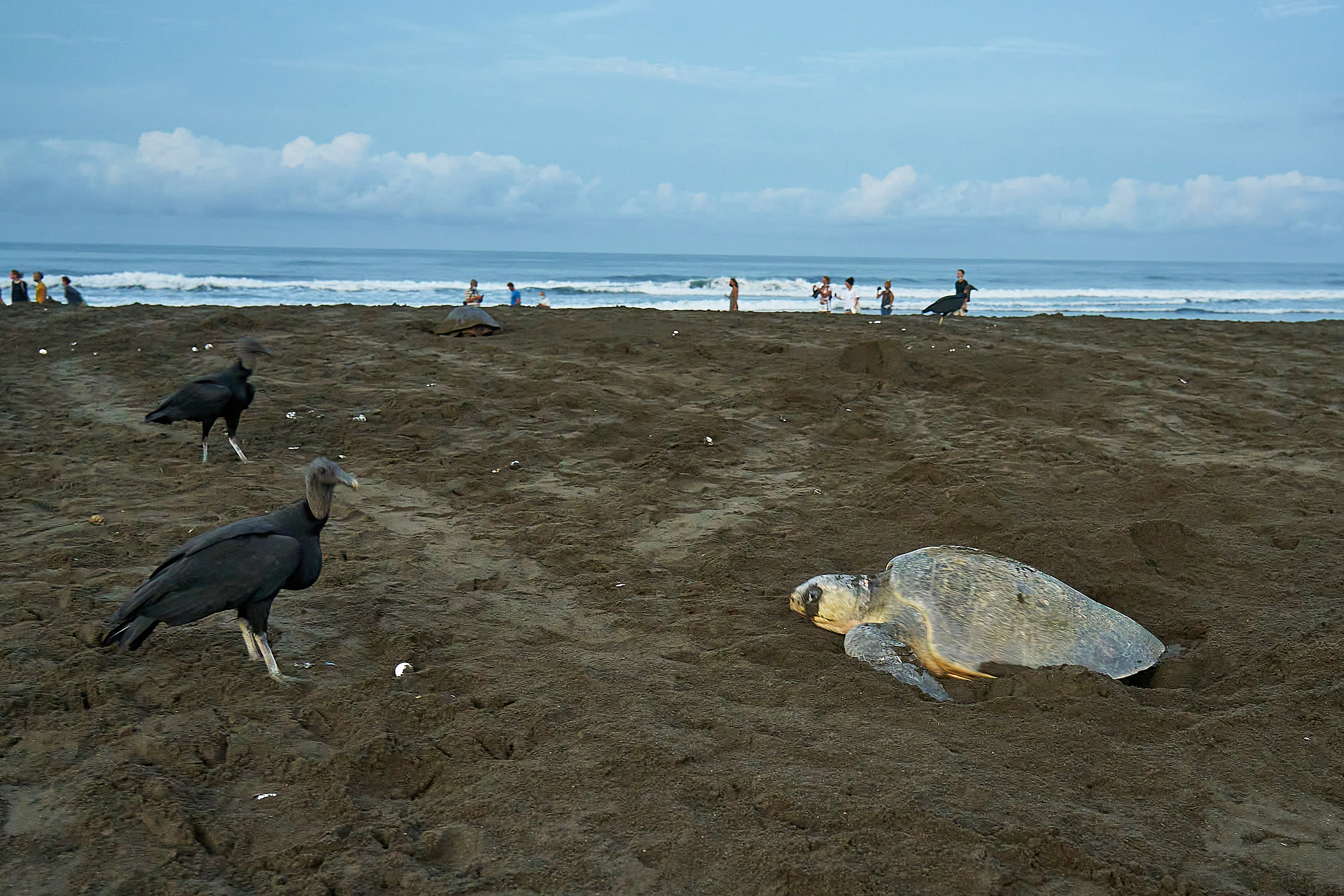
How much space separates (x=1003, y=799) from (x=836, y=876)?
31.5 inches

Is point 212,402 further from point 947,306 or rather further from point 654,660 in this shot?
point 947,306

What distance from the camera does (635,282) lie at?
4603cm

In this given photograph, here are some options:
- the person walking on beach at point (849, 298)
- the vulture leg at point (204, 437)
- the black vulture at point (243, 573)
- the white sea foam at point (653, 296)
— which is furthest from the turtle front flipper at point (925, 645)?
the white sea foam at point (653, 296)

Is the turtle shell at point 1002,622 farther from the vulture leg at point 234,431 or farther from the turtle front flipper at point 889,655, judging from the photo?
the vulture leg at point 234,431

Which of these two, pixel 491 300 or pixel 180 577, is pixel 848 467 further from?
pixel 491 300

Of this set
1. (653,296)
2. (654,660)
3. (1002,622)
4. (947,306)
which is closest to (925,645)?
(1002,622)

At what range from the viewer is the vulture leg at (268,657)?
365cm

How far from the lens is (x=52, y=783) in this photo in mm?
2920

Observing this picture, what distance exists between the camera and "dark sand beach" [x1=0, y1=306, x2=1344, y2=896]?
2.69 metres

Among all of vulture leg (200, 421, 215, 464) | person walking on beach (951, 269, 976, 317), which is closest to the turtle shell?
vulture leg (200, 421, 215, 464)

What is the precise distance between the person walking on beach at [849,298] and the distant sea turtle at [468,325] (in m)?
7.58

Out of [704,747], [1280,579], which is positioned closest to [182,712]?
[704,747]

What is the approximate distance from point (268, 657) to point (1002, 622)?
11.3ft

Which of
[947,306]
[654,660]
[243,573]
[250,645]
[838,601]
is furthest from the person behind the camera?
[947,306]
